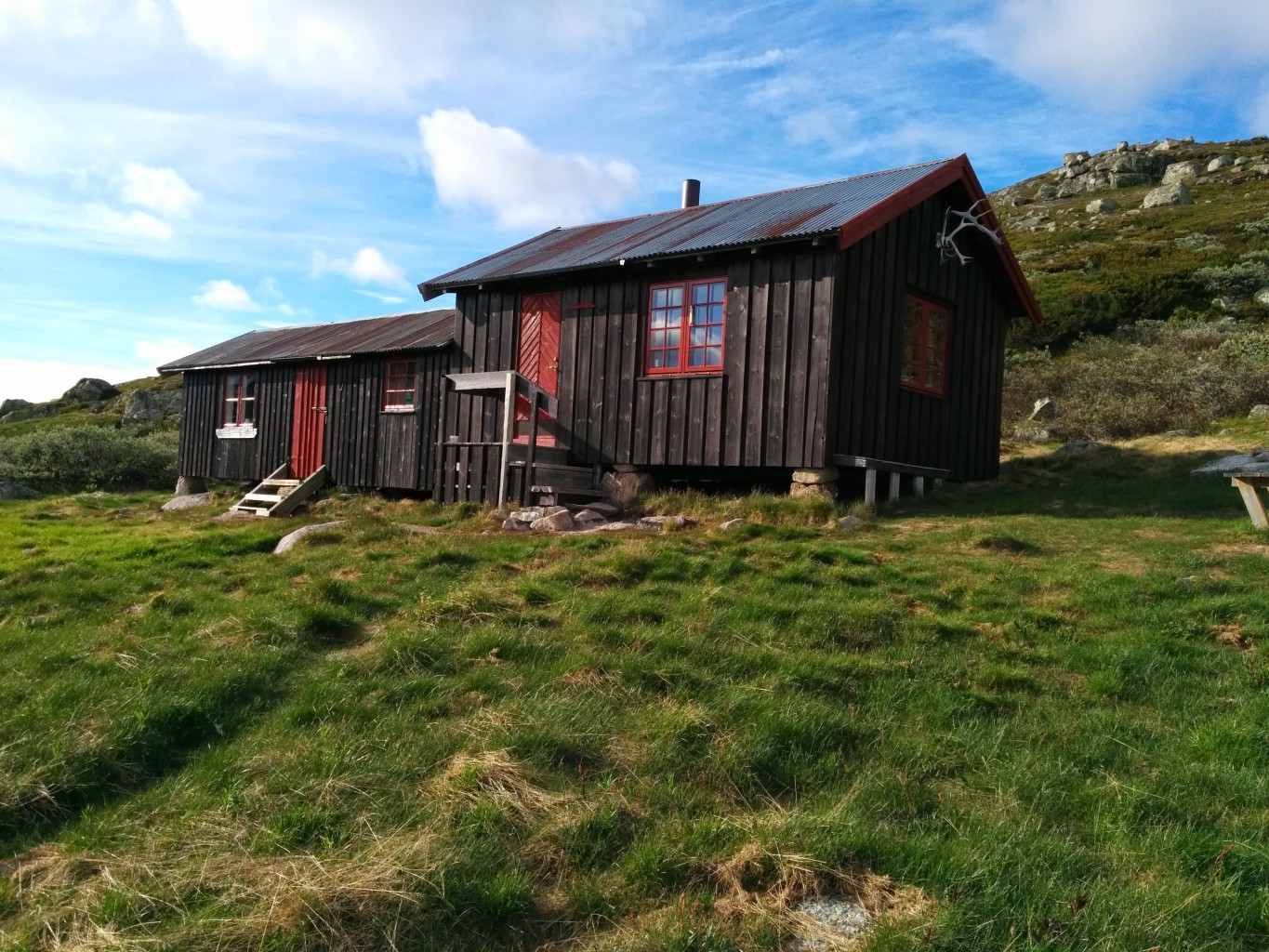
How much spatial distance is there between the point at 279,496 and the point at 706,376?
8.68 metres

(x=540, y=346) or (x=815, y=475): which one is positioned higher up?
(x=540, y=346)

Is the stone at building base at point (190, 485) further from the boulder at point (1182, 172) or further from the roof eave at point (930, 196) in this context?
the boulder at point (1182, 172)

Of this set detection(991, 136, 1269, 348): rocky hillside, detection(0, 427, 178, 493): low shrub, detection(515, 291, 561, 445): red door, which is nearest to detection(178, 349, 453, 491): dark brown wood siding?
detection(515, 291, 561, 445): red door

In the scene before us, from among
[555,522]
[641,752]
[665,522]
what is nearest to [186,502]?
[555,522]

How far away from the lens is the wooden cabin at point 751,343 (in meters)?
13.8

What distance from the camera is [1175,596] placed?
8.22 m

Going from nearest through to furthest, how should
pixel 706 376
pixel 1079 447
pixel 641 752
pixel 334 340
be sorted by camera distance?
pixel 641 752 < pixel 706 376 < pixel 1079 447 < pixel 334 340

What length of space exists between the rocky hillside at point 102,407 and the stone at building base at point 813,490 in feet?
112

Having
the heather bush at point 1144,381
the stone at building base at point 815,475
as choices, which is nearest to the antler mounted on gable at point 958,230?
the stone at building base at point 815,475

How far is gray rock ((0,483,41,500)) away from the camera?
23528mm

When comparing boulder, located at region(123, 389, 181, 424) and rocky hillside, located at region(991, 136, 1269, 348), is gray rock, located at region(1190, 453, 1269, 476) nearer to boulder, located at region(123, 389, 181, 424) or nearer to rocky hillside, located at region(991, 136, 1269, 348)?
rocky hillside, located at region(991, 136, 1269, 348)

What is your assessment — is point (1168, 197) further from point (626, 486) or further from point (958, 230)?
point (626, 486)

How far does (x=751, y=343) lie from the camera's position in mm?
14195

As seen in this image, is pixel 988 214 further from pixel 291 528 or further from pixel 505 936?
pixel 505 936
